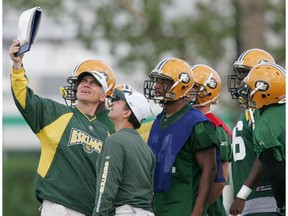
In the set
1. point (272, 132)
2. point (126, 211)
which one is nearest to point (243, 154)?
point (272, 132)

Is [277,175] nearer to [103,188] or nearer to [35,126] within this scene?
[103,188]

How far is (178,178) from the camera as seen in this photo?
9023mm

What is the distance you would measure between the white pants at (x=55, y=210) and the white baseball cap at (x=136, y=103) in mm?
1043

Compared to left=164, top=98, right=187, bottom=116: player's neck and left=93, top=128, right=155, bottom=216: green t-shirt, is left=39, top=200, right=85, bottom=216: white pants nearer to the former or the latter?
left=93, top=128, right=155, bottom=216: green t-shirt

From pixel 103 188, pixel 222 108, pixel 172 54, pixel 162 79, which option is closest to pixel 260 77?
pixel 162 79

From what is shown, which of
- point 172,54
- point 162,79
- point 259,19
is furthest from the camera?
point 172,54

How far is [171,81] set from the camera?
941 centimetres

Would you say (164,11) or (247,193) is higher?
(164,11)

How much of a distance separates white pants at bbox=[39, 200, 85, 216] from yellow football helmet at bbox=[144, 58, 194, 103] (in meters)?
1.23

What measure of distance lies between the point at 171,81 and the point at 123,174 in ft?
4.39

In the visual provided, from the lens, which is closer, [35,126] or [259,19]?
[35,126]

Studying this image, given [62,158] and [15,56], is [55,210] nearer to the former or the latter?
[62,158]

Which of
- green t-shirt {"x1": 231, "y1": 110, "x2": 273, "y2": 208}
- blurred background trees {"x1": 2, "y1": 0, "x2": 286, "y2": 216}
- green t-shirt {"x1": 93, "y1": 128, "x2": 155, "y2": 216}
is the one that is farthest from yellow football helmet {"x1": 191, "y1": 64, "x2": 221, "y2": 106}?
blurred background trees {"x1": 2, "y1": 0, "x2": 286, "y2": 216}

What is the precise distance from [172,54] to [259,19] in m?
2.56
